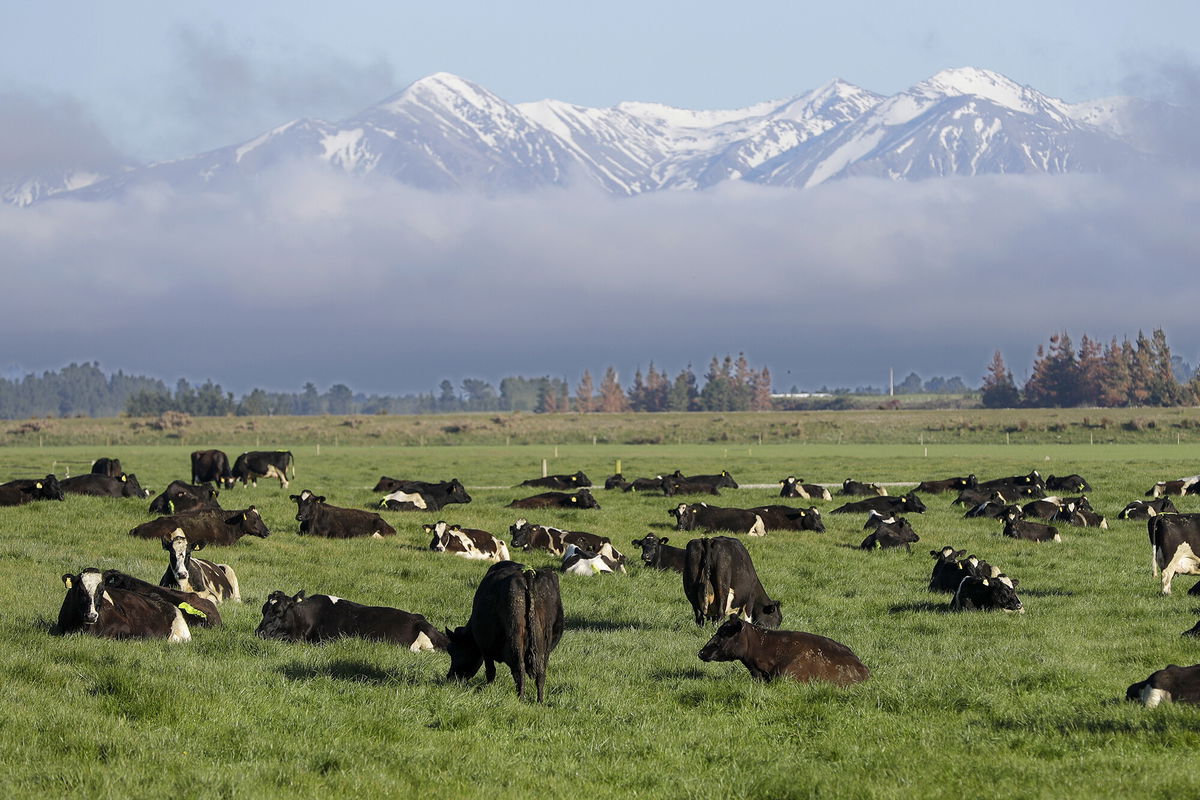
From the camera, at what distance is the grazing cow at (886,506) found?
35.8 meters

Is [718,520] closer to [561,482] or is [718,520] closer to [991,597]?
[991,597]

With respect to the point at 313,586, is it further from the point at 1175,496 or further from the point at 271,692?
the point at 1175,496

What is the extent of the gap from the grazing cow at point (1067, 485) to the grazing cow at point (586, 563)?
2327cm

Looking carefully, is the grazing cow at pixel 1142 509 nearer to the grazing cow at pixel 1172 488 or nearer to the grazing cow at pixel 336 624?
the grazing cow at pixel 1172 488

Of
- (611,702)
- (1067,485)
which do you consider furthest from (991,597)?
(1067,485)

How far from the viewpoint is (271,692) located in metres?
12.0

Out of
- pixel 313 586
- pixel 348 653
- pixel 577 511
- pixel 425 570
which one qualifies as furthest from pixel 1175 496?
pixel 348 653

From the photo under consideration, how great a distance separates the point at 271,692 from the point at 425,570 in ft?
35.6

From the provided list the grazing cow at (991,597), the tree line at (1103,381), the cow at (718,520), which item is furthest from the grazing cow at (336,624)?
the tree line at (1103,381)

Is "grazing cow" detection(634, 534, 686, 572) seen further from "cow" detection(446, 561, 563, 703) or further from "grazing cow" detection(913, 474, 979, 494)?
"grazing cow" detection(913, 474, 979, 494)

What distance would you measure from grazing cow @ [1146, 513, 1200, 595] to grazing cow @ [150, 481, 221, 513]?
63.5ft

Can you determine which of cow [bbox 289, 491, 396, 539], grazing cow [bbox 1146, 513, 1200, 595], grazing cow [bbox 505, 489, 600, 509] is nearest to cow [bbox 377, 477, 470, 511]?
grazing cow [bbox 505, 489, 600, 509]

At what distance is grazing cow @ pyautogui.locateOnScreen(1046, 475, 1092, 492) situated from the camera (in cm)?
4172

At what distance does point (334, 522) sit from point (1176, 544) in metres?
17.3
